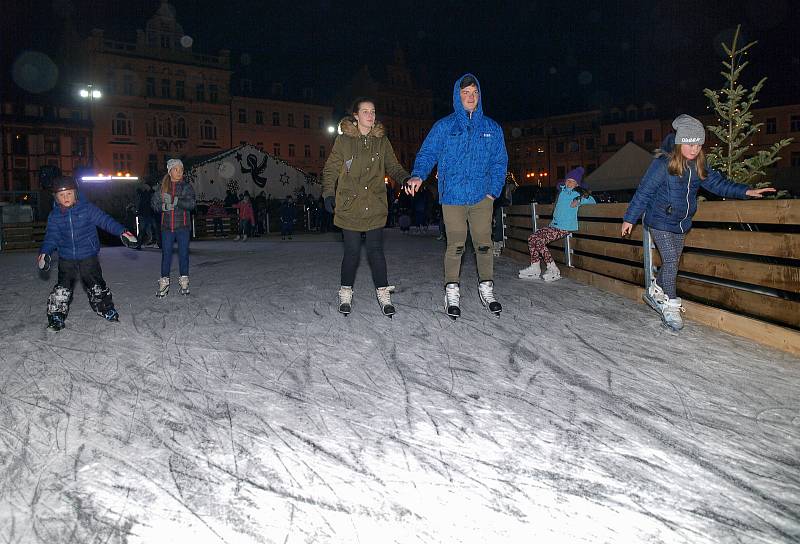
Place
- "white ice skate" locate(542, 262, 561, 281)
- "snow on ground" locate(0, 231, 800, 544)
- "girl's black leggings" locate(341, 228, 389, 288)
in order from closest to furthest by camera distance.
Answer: "snow on ground" locate(0, 231, 800, 544), "girl's black leggings" locate(341, 228, 389, 288), "white ice skate" locate(542, 262, 561, 281)

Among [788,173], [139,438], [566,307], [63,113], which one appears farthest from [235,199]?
[63,113]

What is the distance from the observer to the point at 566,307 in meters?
5.98

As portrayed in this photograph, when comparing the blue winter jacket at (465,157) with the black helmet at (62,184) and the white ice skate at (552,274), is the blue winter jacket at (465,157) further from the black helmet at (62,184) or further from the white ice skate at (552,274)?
the white ice skate at (552,274)

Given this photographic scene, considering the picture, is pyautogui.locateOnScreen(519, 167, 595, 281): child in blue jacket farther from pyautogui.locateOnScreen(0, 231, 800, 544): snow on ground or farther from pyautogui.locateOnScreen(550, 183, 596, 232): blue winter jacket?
pyautogui.locateOnScreen(0, 231, 800, 544): snow on ground

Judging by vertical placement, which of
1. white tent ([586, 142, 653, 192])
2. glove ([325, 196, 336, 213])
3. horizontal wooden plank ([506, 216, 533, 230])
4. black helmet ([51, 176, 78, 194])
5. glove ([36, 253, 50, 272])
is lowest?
glove ([36, 253, 50, 272])

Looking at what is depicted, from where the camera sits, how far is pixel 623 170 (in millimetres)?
17688

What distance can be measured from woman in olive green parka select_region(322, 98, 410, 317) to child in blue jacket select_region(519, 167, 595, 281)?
3339 mm

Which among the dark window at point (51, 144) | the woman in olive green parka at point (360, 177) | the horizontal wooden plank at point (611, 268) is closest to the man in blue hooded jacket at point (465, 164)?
the woman in olive green parka at point (360, 177)

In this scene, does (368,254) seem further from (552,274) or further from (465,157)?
(552,274)

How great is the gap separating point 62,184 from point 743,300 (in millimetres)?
5380

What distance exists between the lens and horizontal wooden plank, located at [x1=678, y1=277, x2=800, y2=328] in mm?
4266

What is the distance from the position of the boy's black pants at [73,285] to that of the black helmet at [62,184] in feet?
1.92

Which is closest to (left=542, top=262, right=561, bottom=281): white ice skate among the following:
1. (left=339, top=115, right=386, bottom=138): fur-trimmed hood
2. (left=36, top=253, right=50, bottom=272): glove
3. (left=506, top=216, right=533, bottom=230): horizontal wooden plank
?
(left=506, top=216, right=533, bottom=230): horizontal wooden plank

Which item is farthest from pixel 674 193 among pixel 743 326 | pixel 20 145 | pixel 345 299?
pixel 20 145
